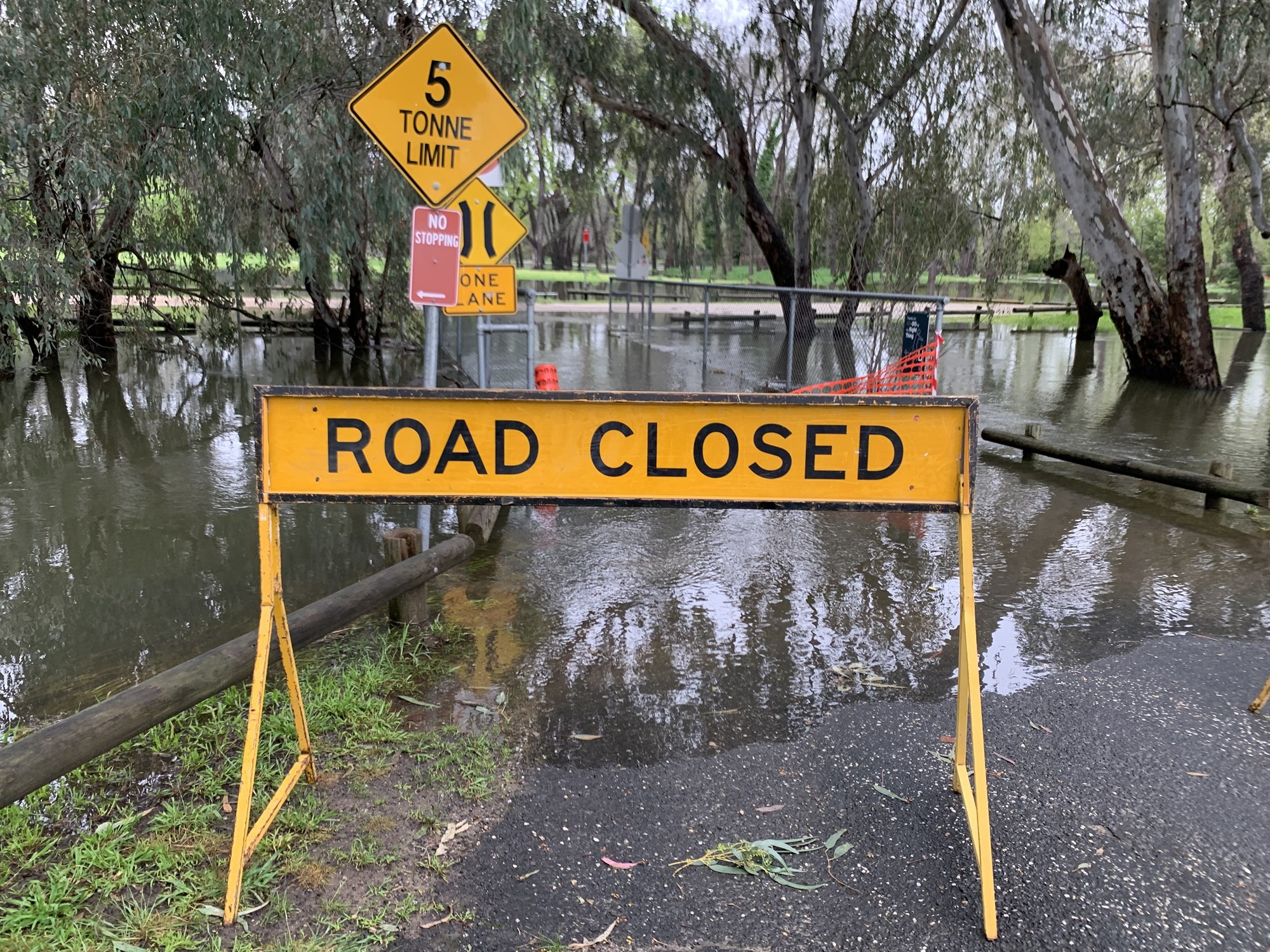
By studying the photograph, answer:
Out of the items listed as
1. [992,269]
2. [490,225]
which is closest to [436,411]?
[490,225]

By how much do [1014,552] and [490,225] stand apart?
4620mm

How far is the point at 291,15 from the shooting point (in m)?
10.3

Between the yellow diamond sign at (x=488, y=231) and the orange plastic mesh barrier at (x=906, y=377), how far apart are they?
4053mm

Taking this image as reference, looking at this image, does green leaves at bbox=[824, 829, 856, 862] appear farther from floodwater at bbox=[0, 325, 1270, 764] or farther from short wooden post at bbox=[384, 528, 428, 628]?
short wooden post at bbox=[384, 528, 428, 628]

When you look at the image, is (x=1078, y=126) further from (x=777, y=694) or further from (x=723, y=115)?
(x=777, y=694)

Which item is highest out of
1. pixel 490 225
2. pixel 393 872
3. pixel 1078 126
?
pixel 1078 126

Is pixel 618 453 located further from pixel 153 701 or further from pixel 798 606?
pixel 798 606

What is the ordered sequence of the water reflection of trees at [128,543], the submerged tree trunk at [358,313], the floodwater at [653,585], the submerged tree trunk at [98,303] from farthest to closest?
the submerged tree trunk at [358,313] → the submerged tree trunk at [98,303] → the water reflection of trees at [128,543] → the floodwater at [653,585]

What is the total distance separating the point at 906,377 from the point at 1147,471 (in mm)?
3231

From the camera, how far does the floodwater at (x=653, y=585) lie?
14.5 feet

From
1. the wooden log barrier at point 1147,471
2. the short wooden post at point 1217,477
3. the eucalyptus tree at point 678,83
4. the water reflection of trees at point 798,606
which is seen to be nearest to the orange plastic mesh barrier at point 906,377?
the wooden log barrier at point 1147,471

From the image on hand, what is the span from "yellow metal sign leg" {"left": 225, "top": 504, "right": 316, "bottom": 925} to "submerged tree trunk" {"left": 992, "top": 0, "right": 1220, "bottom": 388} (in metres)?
14.5

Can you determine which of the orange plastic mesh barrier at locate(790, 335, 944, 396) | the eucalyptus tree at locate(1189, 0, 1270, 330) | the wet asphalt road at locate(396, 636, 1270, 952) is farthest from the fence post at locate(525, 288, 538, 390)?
the eucalyptus tree at locate(1189, 0, 1270, 330)

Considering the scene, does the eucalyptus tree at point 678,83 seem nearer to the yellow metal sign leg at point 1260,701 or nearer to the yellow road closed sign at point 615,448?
the yellow road closed sign at point 615,448
